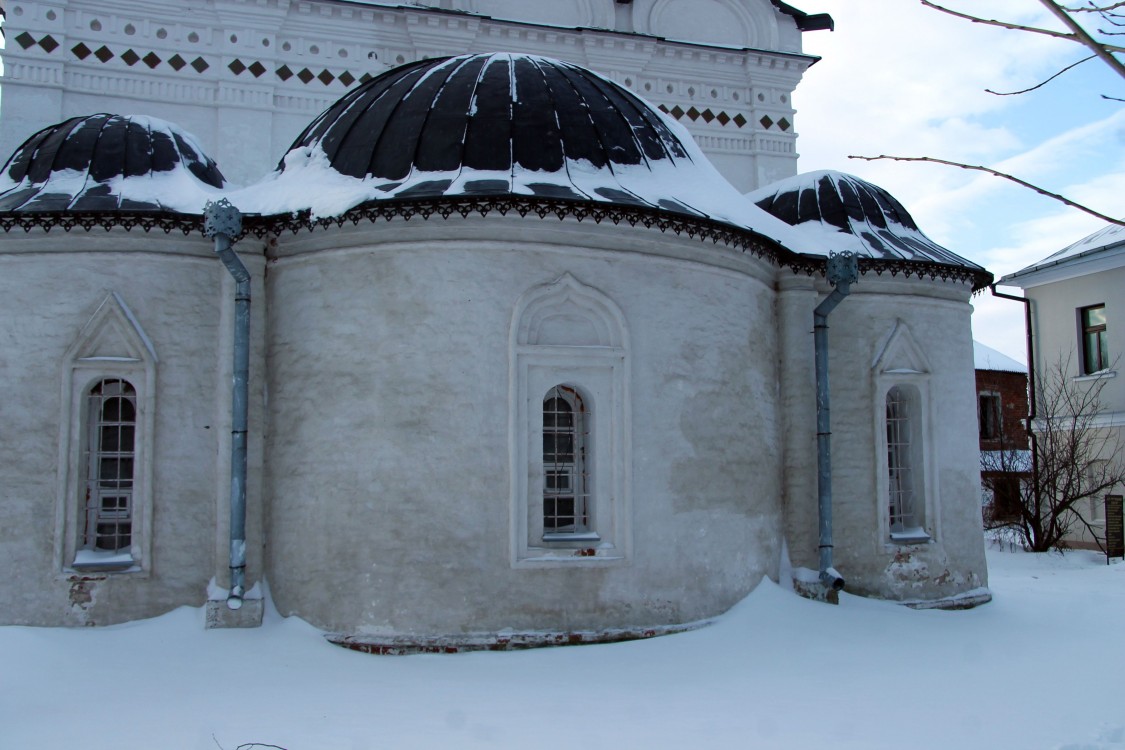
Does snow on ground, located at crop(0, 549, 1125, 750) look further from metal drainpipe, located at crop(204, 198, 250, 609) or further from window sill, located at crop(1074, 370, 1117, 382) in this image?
window sill, located at crop(1074, 370, 1117, 382)

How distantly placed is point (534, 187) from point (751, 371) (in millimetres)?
2843

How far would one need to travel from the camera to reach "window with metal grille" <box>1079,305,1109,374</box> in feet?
64.9

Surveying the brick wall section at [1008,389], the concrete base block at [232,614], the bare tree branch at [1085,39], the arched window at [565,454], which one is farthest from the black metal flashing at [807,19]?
the brick wall section at [1008,389]

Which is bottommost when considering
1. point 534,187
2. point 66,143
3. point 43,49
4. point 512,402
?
point 512,402

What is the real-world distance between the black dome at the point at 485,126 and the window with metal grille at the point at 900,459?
3838 millimetres

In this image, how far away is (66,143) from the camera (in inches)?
390

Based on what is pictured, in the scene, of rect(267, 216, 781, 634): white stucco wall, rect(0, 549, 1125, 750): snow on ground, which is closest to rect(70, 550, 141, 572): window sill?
rect(0, 549, 1125, 750): snow on ground

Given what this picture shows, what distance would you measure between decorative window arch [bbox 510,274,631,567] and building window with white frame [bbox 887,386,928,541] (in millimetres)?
4011

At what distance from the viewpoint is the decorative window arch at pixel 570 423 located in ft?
29.0

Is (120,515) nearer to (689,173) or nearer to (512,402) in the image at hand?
(512,402)

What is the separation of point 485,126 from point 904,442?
19.5 ft

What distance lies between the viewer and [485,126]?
9484mm

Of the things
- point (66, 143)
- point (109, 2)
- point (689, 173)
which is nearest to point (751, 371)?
point (689, 173)

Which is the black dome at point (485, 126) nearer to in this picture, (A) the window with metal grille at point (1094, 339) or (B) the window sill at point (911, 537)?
(B) the window sill at point (911, 537)
